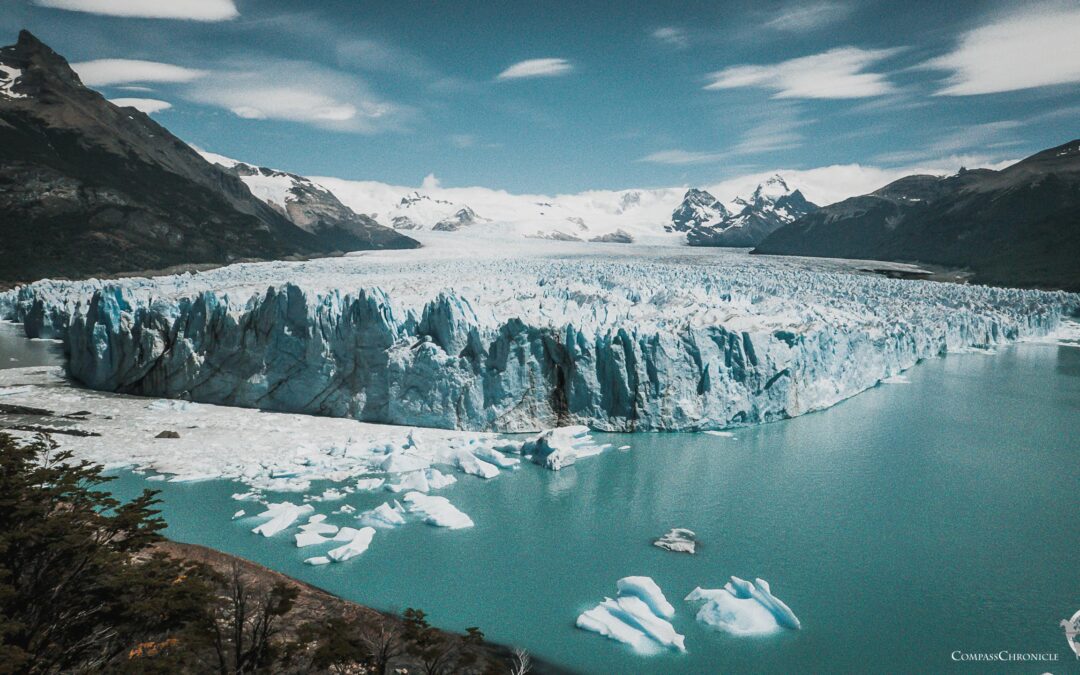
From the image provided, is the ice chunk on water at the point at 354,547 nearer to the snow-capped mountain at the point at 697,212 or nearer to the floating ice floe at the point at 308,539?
the floating ice floe at the point at 308,539

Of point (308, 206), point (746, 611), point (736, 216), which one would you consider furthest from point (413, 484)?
point (736, 216)

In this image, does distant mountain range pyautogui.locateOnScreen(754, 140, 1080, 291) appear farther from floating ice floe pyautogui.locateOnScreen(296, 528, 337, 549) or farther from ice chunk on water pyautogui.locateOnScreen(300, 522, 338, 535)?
floating ice floe pyautogui.locateOnScreen(296, 528, 337, 549)

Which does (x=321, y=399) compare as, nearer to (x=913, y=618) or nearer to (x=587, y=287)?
(x=587, y=287)

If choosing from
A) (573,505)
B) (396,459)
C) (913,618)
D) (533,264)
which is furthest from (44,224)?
(913,618)

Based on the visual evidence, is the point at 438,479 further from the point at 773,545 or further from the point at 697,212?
the point at 697,212

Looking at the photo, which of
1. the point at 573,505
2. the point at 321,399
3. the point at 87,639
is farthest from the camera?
the point at 321,399

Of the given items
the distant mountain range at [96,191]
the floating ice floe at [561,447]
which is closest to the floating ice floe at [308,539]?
the floating ice floe at [561,447]

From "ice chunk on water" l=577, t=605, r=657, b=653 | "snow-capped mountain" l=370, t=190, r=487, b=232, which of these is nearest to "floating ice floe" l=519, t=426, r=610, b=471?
"ice chunk on water" l=577, t=605, r=657, b=653
